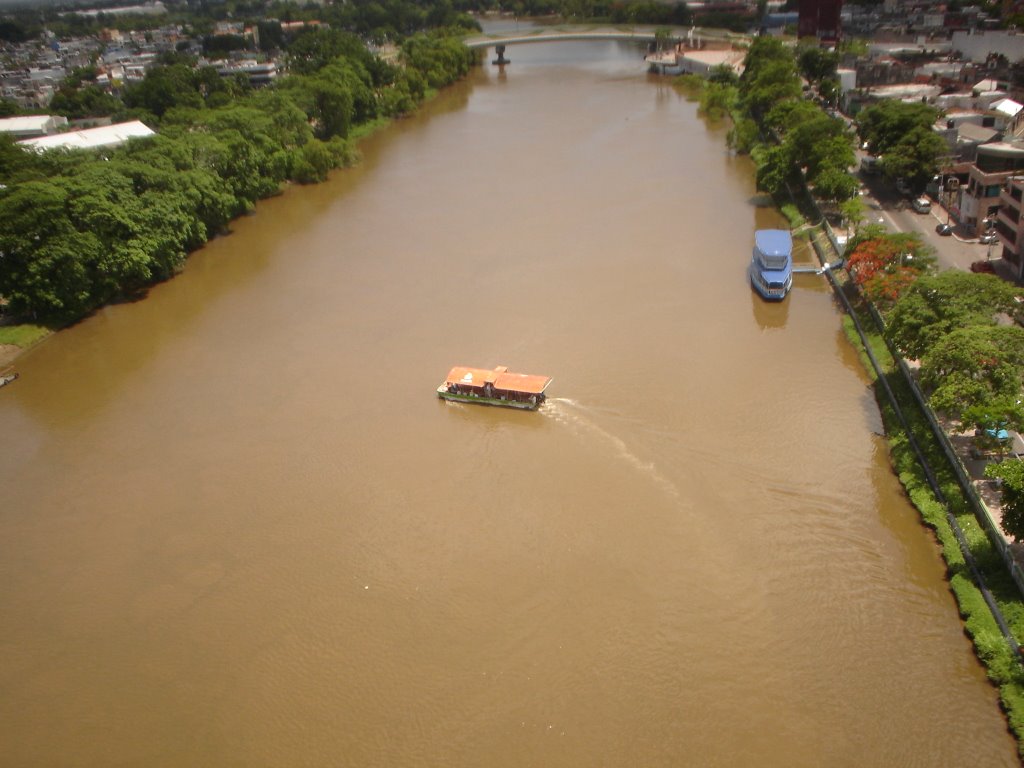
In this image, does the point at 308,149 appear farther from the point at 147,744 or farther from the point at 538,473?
the point at 147,744

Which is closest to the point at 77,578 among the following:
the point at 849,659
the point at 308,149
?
the point at 849,659

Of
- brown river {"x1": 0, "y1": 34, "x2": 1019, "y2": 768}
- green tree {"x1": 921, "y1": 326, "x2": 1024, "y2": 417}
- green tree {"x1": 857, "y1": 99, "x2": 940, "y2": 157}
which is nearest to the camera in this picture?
brown river {"x1": 0, "y1": 34, "x2": 1019, "y2": 768}

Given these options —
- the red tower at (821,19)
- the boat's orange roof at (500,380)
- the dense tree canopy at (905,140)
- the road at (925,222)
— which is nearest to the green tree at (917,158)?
the dense tree canopy at (905,140)

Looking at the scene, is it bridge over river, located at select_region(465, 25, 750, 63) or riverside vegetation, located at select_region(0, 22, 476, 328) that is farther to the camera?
bridge over river, located at select_region(465, 25, 750, 63)

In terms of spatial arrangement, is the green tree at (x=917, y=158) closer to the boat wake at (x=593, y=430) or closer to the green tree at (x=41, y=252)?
the boat wake at (x=593, y=430)

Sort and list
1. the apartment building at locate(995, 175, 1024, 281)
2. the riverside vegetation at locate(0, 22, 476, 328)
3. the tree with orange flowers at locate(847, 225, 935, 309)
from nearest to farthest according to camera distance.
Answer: the tree with orange flowers at locate(847, 225, 935, 309), the apartment building at locate(995, 175, 1024, 281), the riverside vegetation at locate(0, 22, 476, 328)

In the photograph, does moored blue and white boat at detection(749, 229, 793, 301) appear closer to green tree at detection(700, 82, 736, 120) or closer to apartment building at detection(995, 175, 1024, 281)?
apartment building at detection(995, 175, 1024, 281)

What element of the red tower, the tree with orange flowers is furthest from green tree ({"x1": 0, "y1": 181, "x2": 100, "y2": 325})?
the red tower
